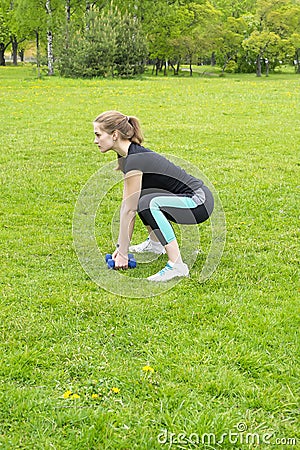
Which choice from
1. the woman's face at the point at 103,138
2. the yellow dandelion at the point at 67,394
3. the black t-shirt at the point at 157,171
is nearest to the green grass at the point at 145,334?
the yellow dandelion at the point at 67,394

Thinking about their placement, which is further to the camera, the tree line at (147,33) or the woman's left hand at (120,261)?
the tree line at (147,33)

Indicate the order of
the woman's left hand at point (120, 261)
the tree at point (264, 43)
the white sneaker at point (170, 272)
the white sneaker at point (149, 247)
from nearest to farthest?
the white sneaker at point (170, 272) < the woman's left hand at point (120, 261) < the white sneaker at point (149, 247) < the tree at point (264, 43)

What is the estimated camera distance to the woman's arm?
4.55 m

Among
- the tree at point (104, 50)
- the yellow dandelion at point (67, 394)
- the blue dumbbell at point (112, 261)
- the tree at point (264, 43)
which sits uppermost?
the tree at point (264, 43)

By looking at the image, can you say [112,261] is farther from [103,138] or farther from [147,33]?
[147,33]

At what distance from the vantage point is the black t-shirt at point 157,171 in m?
4.58

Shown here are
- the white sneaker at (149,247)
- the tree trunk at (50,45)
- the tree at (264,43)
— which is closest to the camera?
the white sneaker at (149,247)

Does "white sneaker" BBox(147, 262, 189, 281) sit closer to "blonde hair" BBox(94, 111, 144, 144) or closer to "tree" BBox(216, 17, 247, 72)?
"blonde hair" BBox(94, 111, 144, 144)

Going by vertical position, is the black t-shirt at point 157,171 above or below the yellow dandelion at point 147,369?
above

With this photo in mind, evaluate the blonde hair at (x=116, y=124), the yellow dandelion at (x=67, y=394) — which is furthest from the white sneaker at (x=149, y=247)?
the yellow dandelion at (x=67, y=394)

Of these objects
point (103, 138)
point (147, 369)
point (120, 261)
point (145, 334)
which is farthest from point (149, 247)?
point (147, 369)

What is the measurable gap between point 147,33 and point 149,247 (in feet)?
111

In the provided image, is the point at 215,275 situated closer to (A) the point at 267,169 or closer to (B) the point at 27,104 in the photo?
(A) the point at 267,169

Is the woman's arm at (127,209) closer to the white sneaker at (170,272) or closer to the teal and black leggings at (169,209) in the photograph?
the teal and black leggings at (169,209)
